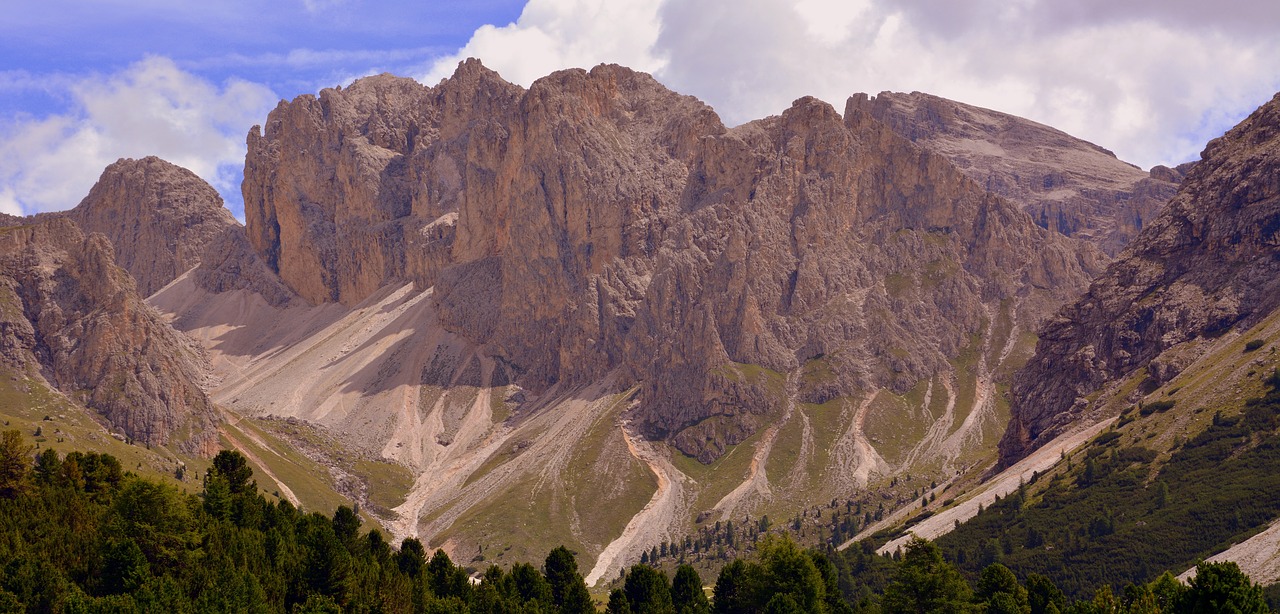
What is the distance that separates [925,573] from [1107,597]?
17654mm

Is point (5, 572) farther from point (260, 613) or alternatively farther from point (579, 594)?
point (579, 594)

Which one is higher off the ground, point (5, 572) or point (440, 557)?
point (5, 572)

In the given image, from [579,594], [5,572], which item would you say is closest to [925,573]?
[579,594]

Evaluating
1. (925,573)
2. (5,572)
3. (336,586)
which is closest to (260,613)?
(336,586)

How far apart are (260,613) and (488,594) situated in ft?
89.6

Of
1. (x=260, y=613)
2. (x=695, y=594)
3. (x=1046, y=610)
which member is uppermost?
(x=260, y=613)

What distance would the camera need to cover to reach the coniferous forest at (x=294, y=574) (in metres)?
118

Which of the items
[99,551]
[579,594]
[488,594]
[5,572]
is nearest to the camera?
[5,572]

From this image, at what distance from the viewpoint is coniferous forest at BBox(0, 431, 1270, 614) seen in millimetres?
117688

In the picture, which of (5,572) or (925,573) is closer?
(5,572)

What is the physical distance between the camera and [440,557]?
159625 millimetres

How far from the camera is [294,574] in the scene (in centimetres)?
13225

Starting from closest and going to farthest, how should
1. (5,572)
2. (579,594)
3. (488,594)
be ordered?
(5,572)
(488,594)
(579,594)

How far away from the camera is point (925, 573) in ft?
457
